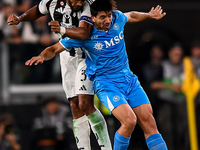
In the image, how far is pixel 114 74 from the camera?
254 inches

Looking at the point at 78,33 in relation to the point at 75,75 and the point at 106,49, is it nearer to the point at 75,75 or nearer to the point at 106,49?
the point at 106,49

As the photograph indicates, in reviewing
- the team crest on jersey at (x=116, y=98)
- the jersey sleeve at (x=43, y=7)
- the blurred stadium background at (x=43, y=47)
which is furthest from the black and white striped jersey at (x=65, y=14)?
the blurred stadium background at (x=43, y=47)

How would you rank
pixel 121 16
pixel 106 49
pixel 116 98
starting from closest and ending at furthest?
pixel 116 98 → pixel 106 49 → pixel 121 16

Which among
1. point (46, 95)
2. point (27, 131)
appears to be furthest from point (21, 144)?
point (46, 95)

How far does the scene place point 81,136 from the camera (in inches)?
272

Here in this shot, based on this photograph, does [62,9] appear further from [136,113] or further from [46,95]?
[46,95]

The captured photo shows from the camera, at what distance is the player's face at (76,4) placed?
6420 mm

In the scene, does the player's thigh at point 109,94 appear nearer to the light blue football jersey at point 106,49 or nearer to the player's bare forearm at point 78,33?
the light blue football jersey at point 106,49

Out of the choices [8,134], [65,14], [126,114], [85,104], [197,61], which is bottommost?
[8,134]

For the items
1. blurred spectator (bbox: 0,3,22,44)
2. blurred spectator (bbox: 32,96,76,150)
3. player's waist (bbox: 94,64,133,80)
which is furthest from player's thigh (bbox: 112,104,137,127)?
blurred spectator (bbox: 0,3,22,44)

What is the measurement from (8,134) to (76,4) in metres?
4.26

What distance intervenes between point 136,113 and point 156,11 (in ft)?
4.88

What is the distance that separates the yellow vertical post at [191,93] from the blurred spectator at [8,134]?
340 centimetres

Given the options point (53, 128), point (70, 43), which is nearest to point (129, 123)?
point (70, 43)
